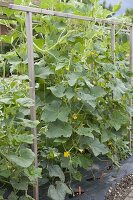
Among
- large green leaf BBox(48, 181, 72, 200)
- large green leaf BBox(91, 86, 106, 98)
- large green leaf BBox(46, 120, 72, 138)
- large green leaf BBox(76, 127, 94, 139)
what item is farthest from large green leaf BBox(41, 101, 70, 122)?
large green leaf BBox(48, 181, 72, 200)

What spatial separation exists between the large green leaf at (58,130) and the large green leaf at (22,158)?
0.36 m

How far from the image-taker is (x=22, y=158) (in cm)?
212

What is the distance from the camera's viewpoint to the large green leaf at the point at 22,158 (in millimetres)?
2064

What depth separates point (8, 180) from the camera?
92.9 inches

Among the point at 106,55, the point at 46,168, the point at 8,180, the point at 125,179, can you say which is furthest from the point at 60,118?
the point at 125,179

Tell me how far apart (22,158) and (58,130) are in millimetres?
480

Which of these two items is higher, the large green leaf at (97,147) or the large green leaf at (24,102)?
the large green leaf at (24,102)

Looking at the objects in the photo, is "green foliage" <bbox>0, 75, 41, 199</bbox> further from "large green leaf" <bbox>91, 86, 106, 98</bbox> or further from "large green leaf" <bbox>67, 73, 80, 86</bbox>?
"large green leaf" <bbox>91, 86, 106, 98</bbox>

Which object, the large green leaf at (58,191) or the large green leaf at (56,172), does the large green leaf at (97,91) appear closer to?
the large green leaf at (56,172)

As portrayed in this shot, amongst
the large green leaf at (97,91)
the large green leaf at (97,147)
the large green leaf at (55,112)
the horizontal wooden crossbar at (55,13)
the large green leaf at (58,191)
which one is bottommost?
the large green leaf at (58,191)

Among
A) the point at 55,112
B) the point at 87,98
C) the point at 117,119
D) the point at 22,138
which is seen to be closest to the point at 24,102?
the point at 22,138

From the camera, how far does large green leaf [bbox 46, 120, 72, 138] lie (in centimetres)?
252

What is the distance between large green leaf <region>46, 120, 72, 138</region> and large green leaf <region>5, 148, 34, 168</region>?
14.3 inches

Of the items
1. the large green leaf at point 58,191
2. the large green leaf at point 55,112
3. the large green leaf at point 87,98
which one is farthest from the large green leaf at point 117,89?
the large green leaf at point 58,191
